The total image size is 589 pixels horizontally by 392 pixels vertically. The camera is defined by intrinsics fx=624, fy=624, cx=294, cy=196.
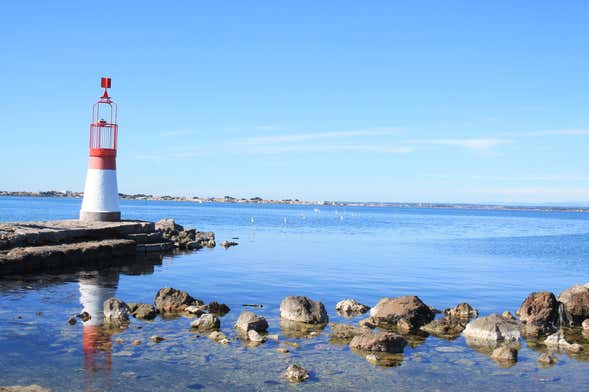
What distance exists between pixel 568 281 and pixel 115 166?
21960mm

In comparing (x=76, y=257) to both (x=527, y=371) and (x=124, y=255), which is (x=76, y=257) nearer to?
(x=124, y=255)

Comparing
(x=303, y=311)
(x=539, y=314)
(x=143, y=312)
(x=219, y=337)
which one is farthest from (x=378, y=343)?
(x=143, y=312)

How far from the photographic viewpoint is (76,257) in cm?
2434

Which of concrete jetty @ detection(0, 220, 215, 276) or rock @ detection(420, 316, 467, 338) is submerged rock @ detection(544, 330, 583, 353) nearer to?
rock @ detection(420, 316, 467, 338)

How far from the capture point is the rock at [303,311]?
50.6ft

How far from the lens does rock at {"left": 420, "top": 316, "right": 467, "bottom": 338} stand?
14547 mm

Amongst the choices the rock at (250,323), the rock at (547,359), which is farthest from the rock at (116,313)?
the rock at (547,359)

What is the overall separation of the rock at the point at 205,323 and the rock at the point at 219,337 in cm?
60

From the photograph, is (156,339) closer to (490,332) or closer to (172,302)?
(172,302)

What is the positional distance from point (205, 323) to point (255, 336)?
1.56m

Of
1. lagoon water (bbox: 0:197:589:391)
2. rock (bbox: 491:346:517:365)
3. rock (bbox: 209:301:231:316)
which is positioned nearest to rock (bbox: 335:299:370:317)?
lagoon water (bbox: 0:197:589:391)

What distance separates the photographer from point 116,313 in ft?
47.9

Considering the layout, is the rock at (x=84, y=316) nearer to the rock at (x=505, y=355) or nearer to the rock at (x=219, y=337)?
the rock at (x=219, y=337)

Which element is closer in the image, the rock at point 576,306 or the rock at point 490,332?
the rock at point 490,332
